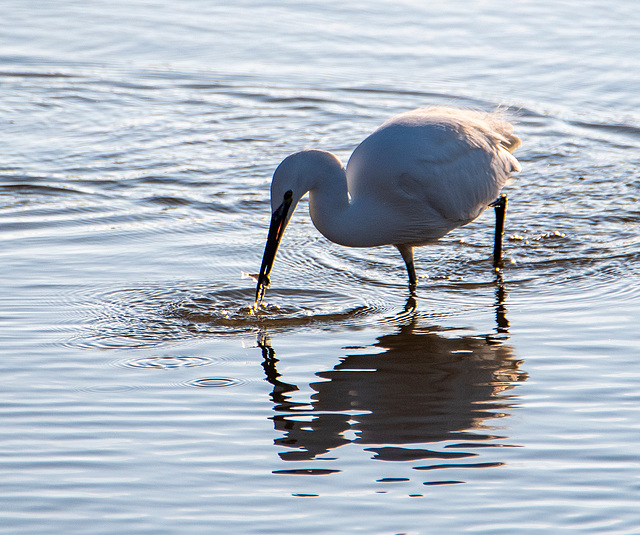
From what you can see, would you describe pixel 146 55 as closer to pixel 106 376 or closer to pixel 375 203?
pixel 375 203

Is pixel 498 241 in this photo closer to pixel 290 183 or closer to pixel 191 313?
pixel 290 183

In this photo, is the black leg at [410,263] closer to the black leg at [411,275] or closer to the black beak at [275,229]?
the black leg at [411,275]

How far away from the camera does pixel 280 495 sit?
150 inches

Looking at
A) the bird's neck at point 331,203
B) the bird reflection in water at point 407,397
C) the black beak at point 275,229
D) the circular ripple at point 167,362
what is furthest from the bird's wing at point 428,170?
the circular ripple at point 167,362

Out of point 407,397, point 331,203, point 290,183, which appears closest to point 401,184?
point 331,203

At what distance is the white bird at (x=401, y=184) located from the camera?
5367 mm

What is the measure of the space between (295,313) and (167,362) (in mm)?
979

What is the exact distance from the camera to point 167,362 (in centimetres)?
502

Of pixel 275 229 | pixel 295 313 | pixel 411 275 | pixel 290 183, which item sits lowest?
pixel 295 313

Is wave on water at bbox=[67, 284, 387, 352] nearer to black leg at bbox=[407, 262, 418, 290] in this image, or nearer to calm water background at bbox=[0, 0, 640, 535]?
calm water background at bbox=[0, 0, 640, 535]

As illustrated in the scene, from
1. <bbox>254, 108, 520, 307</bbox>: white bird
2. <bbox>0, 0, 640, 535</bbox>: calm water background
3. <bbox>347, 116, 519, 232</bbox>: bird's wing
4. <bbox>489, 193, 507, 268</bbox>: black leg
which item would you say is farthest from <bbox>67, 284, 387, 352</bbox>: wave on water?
<bbox>489, 193, 507, 268</bbox>: black leg

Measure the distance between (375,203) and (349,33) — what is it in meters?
6.95

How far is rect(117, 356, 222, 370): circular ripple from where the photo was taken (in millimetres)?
4965

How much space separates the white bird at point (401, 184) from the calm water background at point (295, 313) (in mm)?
433
